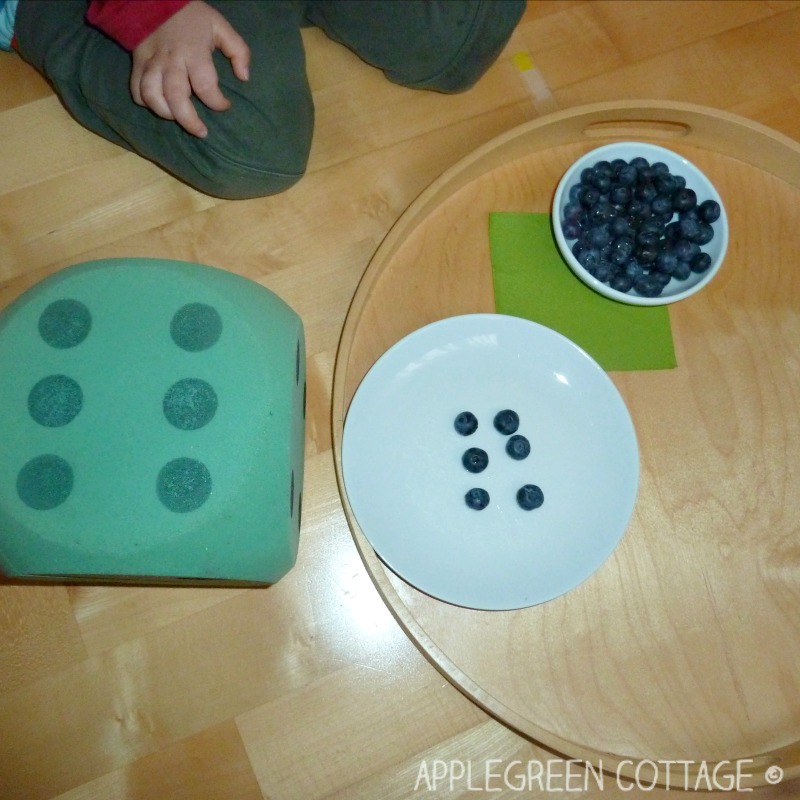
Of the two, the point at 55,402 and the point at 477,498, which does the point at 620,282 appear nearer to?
the point at 477,498

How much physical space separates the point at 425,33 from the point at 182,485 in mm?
615

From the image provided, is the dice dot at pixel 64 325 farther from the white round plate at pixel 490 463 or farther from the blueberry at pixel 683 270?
the blueberry at pixel 683 270

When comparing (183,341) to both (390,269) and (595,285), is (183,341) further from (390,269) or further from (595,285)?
(595,285)

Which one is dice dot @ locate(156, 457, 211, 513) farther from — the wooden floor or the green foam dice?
the wooden floor

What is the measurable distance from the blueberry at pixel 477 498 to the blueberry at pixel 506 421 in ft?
0.22

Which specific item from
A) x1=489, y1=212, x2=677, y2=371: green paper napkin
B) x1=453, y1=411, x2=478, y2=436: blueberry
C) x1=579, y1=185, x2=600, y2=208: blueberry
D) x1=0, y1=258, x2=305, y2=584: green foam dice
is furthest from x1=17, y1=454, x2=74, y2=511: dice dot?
x1=579, y1=185, x2=600, y2=208: blueberry

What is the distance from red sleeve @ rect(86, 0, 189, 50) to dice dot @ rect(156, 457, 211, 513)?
0.47 meters

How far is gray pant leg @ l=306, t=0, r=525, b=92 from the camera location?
0.82m

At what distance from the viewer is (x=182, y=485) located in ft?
1.84

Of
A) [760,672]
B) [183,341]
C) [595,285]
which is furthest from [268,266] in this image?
[760,672]

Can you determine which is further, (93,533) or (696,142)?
(696,142)

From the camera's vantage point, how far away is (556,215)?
2.41 ft

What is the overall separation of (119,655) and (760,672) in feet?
2.20

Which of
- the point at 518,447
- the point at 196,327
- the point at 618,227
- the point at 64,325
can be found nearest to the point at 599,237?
the point at 618,227
